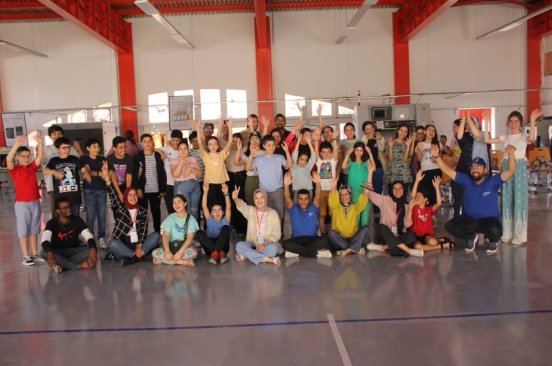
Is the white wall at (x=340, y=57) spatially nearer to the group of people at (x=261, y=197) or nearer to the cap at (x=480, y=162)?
the group of people at (x=261, y=197)

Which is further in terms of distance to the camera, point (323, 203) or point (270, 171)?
point (323, 203)

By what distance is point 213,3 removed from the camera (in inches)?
486

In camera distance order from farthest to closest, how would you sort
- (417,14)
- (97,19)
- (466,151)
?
(417,14)
(97,19)
(466,151)

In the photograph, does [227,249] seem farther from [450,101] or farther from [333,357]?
[450,101]

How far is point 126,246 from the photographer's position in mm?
4797

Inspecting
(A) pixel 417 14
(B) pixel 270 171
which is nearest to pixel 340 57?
(A) pixel 417 14

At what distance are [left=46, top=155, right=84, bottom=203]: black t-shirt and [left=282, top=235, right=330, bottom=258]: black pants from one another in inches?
90.9

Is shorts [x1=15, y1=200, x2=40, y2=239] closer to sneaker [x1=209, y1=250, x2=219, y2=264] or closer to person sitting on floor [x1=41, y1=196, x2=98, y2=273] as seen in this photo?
person sitting on floor [x1=41, y1=196, x2=98, y2=273]

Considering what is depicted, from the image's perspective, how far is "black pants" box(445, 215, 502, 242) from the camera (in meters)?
4.70

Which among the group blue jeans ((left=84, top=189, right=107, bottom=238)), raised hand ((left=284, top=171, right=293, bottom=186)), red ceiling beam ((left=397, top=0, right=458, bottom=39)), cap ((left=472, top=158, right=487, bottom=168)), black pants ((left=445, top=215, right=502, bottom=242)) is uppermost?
red ceiling beam ((left=397, top=0, right=458, bottom=39))

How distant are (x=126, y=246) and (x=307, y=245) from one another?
6.08 feet

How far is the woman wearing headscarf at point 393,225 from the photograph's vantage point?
4.66 metres

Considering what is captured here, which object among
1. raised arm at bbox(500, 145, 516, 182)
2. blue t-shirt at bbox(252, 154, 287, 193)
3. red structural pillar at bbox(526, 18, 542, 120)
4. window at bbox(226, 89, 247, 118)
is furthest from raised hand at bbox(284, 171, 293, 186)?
red structural pillar at bbox(526, 18, 542, 120)

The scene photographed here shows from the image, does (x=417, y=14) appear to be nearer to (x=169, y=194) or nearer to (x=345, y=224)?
(x=345, y=224)
